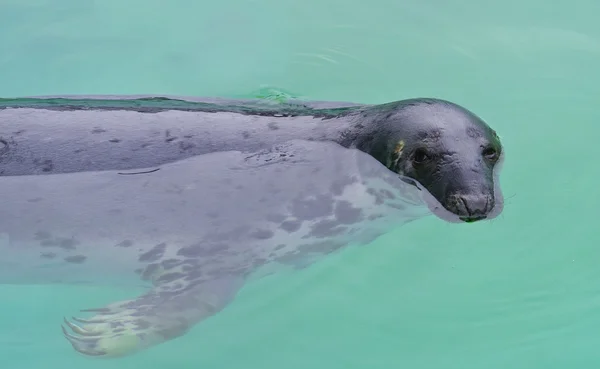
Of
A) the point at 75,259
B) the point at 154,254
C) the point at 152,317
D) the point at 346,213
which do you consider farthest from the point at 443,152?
the point at 75,259

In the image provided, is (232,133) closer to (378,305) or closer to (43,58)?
(378,305)

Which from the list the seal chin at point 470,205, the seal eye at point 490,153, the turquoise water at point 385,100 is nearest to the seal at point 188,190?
the seal eye at point 490,153

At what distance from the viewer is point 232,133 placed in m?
4.02

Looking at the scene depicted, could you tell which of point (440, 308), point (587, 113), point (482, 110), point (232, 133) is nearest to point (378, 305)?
point (440, 308)

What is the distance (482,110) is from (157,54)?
2.51 metres

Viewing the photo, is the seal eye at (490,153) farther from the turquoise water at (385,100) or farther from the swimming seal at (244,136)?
the turquoise water at (385,100)

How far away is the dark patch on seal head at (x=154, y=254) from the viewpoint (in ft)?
13.0

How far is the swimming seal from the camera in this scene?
365 centimetres

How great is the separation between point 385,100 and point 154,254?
2.35m

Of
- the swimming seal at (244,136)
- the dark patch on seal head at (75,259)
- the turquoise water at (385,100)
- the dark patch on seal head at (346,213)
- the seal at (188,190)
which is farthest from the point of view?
the turquoise water at (385,100)

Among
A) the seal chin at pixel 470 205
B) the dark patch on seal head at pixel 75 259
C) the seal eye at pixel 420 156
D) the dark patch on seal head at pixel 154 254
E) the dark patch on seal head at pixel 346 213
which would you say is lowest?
the dark patch on seal head at pixel 75 259

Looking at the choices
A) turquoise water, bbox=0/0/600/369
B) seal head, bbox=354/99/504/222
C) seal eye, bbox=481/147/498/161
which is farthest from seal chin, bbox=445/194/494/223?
turquoise water, bbox=0/0/600/369

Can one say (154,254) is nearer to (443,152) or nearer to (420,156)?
(420,156)

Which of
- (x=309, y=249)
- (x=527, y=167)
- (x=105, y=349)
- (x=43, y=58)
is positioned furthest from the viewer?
(x=43, y=58)
